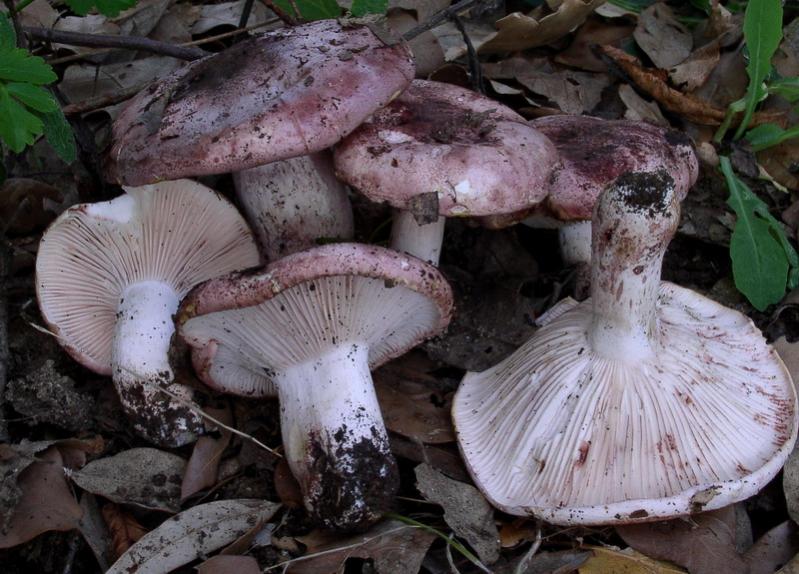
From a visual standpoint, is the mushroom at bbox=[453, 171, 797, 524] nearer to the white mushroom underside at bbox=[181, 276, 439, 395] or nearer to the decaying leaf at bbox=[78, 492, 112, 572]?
the white mushroom underside at bbox=[181, 276, 439, 395]

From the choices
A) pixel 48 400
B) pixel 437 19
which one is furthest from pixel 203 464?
pixel 437 19

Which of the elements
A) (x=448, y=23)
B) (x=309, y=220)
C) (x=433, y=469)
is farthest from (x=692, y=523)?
(x=448, y=23)

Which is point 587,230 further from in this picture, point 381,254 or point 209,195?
point 209,195

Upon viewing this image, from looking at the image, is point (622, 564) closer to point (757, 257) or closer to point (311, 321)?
point (311, 321)

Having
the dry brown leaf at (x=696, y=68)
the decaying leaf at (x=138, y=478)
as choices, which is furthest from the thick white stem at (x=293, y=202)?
the dry brown leaf at (x=696, y=68)

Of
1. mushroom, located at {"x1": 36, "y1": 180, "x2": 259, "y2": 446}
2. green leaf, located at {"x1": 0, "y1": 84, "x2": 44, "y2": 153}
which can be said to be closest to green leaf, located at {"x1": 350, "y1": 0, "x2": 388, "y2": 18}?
mushroom, located at {"x1": 36, "y1": 180, "x2": 259, "y2": 446}

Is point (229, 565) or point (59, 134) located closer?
point (229, 565)

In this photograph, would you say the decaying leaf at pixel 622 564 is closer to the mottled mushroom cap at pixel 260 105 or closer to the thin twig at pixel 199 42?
the mottled mushroom cap at pixel 260 105
